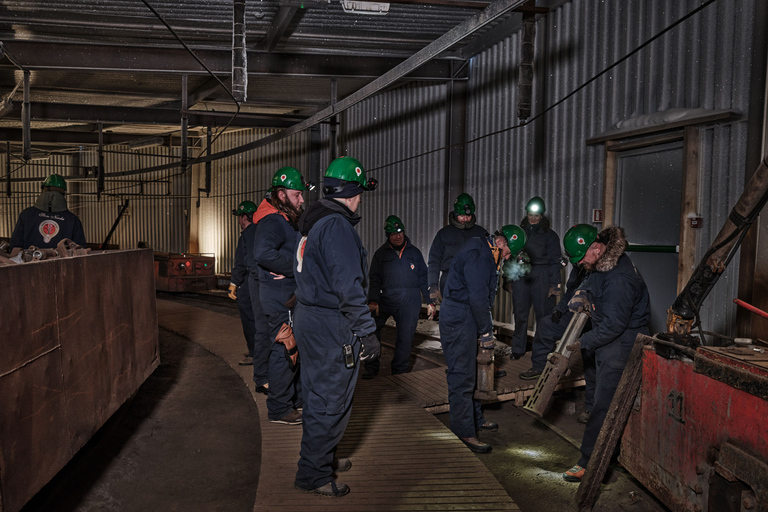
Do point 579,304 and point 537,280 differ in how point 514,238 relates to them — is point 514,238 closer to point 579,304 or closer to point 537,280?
point 579,304

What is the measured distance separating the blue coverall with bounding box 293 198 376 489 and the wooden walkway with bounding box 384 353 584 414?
235 centimetres

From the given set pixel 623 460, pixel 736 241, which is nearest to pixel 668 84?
pixel 736 241

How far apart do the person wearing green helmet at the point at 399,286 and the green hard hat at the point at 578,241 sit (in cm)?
217

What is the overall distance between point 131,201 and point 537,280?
19.4m

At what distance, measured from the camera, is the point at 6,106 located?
9.45 meters

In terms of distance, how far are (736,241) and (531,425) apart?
3116 mm

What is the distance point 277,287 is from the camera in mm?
4633

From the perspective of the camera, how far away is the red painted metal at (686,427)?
9.37 ft

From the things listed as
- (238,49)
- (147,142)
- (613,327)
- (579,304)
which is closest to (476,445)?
(579,304)

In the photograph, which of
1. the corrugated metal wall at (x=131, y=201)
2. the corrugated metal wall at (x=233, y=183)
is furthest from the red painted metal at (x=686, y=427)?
the corrugated metal wall at (x=131, y=201)

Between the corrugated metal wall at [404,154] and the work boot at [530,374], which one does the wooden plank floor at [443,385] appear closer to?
the work boot at [530,374]

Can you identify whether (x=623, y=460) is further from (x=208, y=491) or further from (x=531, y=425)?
(x=208, y=491)

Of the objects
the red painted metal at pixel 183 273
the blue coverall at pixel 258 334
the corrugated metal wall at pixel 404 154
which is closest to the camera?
the blue coverall at pixel 258 334

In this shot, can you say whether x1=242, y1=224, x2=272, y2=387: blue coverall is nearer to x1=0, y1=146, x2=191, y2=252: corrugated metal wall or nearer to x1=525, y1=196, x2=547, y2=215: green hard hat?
x1=525, y1=196, x2=547, y2=215: green hard hat
